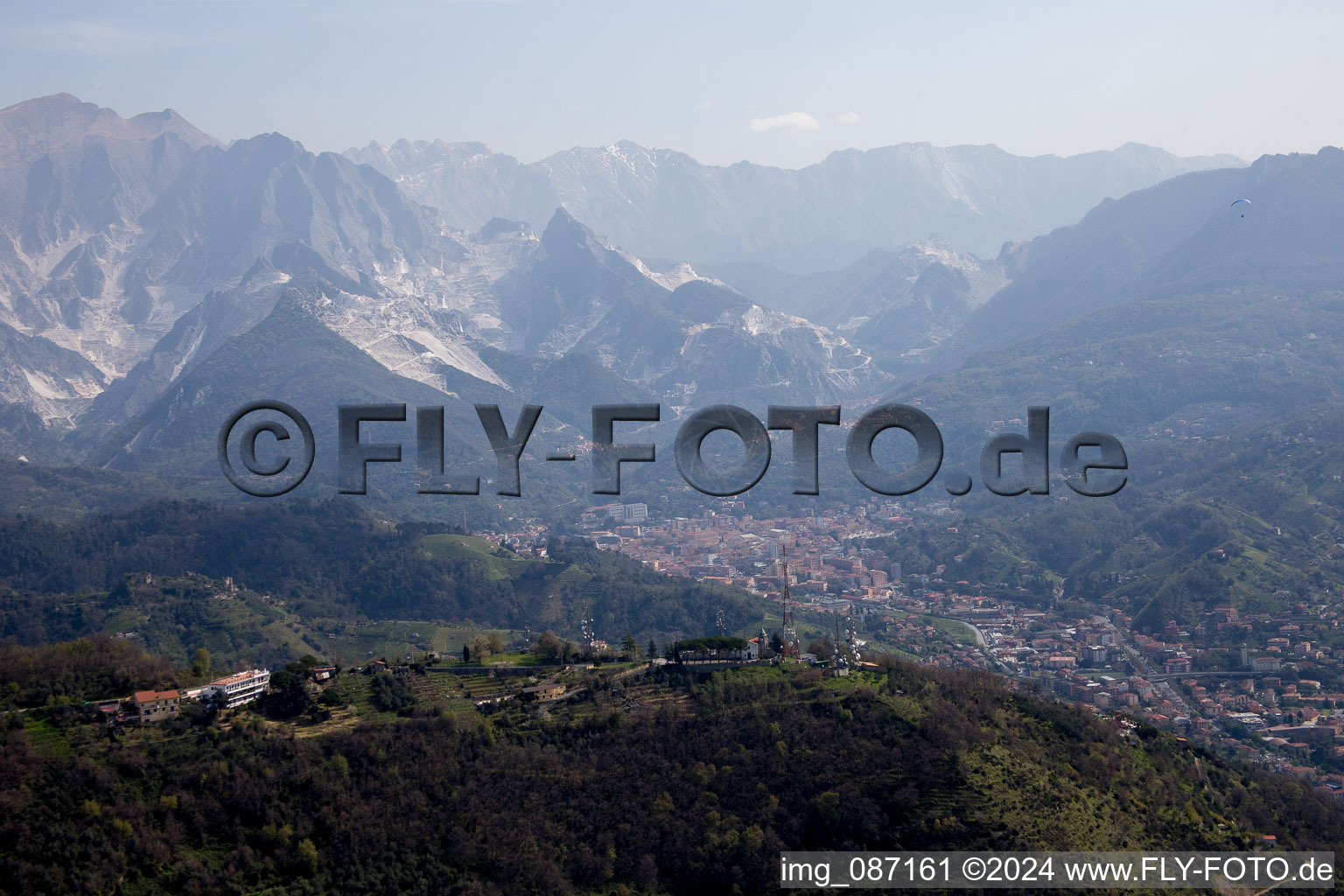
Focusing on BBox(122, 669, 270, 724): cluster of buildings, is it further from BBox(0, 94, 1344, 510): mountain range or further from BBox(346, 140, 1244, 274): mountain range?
BBox(346, 140, 1244, 274): mountain range

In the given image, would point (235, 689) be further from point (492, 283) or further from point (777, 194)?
point (777, 194)

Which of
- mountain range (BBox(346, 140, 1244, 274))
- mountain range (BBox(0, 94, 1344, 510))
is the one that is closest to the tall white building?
mountain range (BBox(0, 94, 1344, 510))

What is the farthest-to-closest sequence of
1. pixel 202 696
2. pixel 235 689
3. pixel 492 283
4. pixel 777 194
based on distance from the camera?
1. pixel 777 194
2. pixel 492 283
3. pixel 235 689
4. pixel 202 696

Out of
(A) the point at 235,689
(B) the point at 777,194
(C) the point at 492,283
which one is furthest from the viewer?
(B) the point at 777,194

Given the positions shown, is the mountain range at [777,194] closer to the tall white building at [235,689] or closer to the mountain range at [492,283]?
the mountain range at [492,283]

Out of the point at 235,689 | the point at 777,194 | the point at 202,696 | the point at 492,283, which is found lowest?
the point at 202,696

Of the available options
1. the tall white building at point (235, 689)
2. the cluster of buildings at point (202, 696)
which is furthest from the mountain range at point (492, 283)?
the cluster of buildings at point (202, 696)

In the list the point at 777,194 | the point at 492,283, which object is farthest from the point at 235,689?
the point at 777,194

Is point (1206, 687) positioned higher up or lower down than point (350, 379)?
lower down

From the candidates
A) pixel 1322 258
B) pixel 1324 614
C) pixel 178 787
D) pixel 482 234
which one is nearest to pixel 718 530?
pixel 1324 614

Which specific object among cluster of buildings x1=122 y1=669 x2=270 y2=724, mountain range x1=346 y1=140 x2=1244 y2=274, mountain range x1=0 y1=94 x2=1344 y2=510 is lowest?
cluster of buildings x1=122 y1=669 x2=270 y2=724

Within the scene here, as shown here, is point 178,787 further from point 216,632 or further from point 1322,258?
point 1322,258
